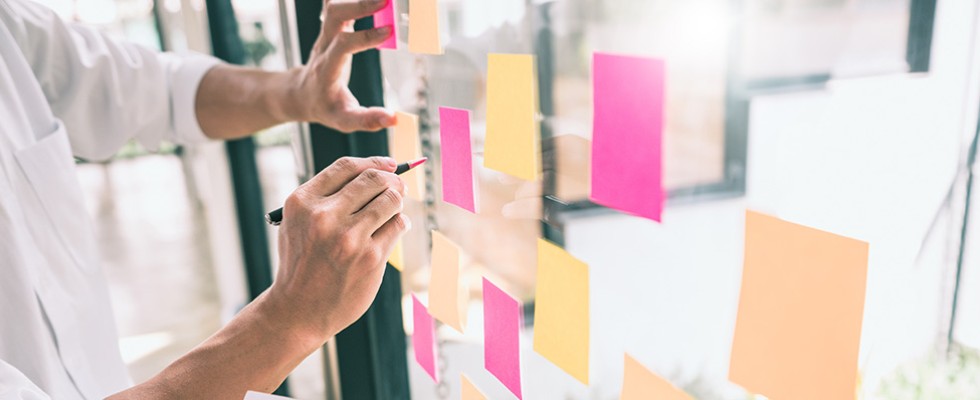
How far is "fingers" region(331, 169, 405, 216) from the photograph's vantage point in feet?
1.85

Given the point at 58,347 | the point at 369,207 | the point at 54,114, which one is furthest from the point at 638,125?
the point at 54,114

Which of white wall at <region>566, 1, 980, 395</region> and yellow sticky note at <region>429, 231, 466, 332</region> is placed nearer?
white wall at <region>566, 1, 980, 395</region>

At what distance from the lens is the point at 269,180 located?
6.54ft

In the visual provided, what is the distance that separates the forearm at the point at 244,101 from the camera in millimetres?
890

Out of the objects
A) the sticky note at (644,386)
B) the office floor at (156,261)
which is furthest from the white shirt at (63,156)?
the office floor at (156,261)

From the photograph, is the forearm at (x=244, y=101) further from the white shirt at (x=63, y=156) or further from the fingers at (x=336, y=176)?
the fingers at (x=336, y=176)

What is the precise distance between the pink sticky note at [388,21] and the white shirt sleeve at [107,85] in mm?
408

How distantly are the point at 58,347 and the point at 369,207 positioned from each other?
20.1 inches

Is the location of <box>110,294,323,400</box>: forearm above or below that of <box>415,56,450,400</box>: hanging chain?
below

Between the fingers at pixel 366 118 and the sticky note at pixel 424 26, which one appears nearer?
the sticky note at pixel 424 26

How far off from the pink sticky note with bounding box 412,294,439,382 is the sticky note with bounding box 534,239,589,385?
239 millimetres

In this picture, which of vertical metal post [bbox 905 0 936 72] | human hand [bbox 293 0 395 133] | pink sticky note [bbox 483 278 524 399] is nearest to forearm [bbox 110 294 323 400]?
pink sticky note [bbox 483 278 524 399]

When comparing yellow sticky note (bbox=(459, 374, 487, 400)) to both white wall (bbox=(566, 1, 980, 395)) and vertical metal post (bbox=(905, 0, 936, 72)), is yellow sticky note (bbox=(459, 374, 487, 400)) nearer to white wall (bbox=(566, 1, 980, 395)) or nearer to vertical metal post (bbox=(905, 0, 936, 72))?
white wall (bbox=(566, 1, 980, 395))

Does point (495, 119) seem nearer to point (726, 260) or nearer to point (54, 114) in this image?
point (726, 260)
